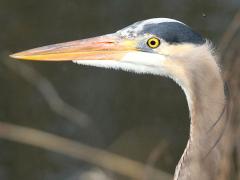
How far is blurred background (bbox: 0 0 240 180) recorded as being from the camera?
5039 millimetres

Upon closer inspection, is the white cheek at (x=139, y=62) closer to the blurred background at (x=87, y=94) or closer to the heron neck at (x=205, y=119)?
the heron neck at (x=205, y=119)

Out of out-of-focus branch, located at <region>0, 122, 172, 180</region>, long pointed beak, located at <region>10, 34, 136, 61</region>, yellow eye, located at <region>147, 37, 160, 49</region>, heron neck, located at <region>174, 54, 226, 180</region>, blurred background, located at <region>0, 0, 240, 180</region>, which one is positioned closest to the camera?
heron neck, located at <region>174, 54, 226, 180</region>

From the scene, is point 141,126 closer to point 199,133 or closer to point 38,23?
point 38,23

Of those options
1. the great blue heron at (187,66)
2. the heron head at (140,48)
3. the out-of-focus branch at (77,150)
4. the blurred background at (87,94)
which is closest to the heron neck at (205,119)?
the great blue heron at (187,66)

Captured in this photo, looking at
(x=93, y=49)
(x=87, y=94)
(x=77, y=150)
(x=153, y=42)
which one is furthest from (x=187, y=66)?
(x=87, y=94)

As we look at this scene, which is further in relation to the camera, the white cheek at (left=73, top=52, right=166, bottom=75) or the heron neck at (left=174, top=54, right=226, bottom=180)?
the white cheek at (left=73, top=52, right=166, bottom=75)

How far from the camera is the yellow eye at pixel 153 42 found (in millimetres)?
3383

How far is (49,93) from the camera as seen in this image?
530 cm

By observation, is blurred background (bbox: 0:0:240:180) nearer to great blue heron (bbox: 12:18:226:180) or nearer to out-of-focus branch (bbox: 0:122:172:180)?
out-of-focus branch (bbox: 0:122:172:180)

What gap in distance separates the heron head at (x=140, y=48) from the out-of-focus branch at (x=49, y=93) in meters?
1.62

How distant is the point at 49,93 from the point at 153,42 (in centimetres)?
201

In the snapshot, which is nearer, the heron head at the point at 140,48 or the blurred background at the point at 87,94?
the heron head at the point at 140,48

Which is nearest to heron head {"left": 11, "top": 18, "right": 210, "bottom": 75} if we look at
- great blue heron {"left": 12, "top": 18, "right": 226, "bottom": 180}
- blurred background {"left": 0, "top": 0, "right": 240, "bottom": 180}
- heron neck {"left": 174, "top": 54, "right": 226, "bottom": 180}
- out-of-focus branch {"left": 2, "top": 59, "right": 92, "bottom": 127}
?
great blue heron {"left": 12, "top": 18, "right": 226, "bottom": 180}

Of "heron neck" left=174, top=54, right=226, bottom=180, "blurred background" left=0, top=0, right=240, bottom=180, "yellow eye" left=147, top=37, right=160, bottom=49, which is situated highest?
"yellow eye" left=147, top=37, right=160, bottom=49
